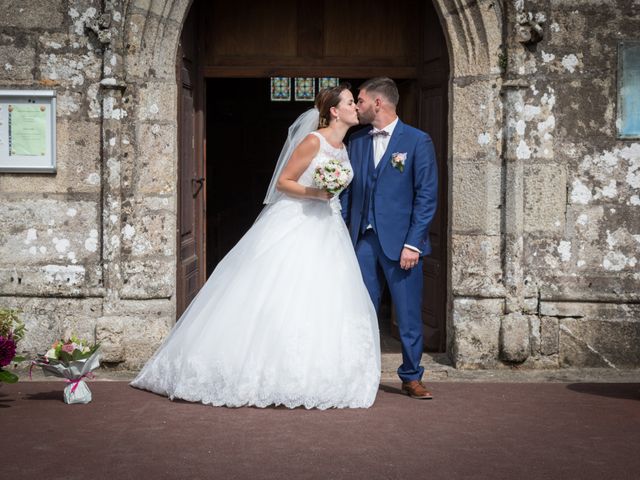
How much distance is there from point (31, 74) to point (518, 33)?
3.31 m

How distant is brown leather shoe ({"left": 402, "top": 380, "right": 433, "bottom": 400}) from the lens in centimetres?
597

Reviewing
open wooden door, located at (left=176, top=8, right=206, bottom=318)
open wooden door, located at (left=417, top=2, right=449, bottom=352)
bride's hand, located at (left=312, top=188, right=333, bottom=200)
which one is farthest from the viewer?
open wooden door, located at (left=417, top=2, right=449, bottom=352)

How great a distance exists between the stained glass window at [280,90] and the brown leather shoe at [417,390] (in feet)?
30.7

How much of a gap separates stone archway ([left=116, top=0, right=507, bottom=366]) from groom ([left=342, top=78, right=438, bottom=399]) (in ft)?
3.46

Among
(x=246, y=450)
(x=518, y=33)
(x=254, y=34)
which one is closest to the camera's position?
(x=246, y=450)

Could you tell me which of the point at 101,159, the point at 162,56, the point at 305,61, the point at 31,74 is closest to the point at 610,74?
the point at 305,61

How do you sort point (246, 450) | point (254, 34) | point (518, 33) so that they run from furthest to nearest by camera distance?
point (254, 34) < point (518, 33) < point (246, 450)

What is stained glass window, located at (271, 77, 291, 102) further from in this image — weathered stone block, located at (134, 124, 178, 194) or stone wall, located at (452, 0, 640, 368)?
stone wall, located at (452, 0, 640, 368)

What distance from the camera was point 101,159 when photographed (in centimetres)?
695

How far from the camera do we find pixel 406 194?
5992 mm

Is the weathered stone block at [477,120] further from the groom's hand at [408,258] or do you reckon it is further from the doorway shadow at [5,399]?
the doorway shadow at [5,399]

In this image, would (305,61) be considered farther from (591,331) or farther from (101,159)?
(591,331)

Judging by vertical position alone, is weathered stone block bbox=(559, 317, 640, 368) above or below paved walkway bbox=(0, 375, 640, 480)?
above

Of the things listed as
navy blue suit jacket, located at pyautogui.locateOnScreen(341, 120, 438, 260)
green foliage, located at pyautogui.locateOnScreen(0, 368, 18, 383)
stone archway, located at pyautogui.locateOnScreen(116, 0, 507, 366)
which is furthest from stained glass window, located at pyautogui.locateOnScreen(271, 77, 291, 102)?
green foliage, located at pyautogui.locateOnScreen(0, 368, 18, 383)
